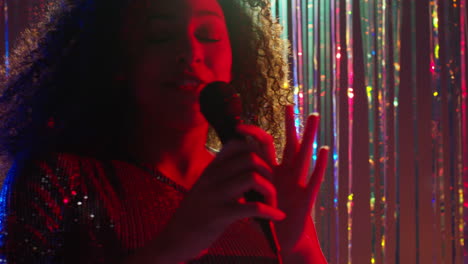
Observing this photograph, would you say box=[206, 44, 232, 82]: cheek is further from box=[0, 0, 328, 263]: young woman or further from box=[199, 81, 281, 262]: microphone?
box=[199, 81, 281, 262]: microphone

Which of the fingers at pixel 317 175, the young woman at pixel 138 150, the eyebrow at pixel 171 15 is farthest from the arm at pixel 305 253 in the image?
the eyebrow at pixel 171 15

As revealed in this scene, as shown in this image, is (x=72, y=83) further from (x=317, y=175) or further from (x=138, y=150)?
(x=317, y=175)

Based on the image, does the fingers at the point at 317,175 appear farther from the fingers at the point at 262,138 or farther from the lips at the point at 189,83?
the lips at the point at 189,83

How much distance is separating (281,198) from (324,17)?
1.61 meters

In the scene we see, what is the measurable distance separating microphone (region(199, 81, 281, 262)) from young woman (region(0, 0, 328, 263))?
0.03 meters

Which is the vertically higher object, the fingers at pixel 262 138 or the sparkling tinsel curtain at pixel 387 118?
the fingers at pixel 262 138

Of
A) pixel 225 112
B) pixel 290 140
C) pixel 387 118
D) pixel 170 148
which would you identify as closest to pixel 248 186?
pixel 225 112

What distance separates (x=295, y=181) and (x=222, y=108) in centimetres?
16

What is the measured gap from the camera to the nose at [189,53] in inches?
30.2

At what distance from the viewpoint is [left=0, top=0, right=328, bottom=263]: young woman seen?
58cm

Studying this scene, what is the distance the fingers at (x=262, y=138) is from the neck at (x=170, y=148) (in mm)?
202

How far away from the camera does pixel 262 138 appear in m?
0.61

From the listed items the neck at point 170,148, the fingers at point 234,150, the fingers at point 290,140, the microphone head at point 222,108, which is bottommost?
the neck at point 170,148

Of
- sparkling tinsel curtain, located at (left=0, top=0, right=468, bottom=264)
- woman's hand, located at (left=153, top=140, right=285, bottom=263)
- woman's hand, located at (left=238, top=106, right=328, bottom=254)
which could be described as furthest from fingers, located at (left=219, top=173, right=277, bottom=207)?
sparkling tinsel curtain, located at (left=0, top=0, right=468, bottom=264)
